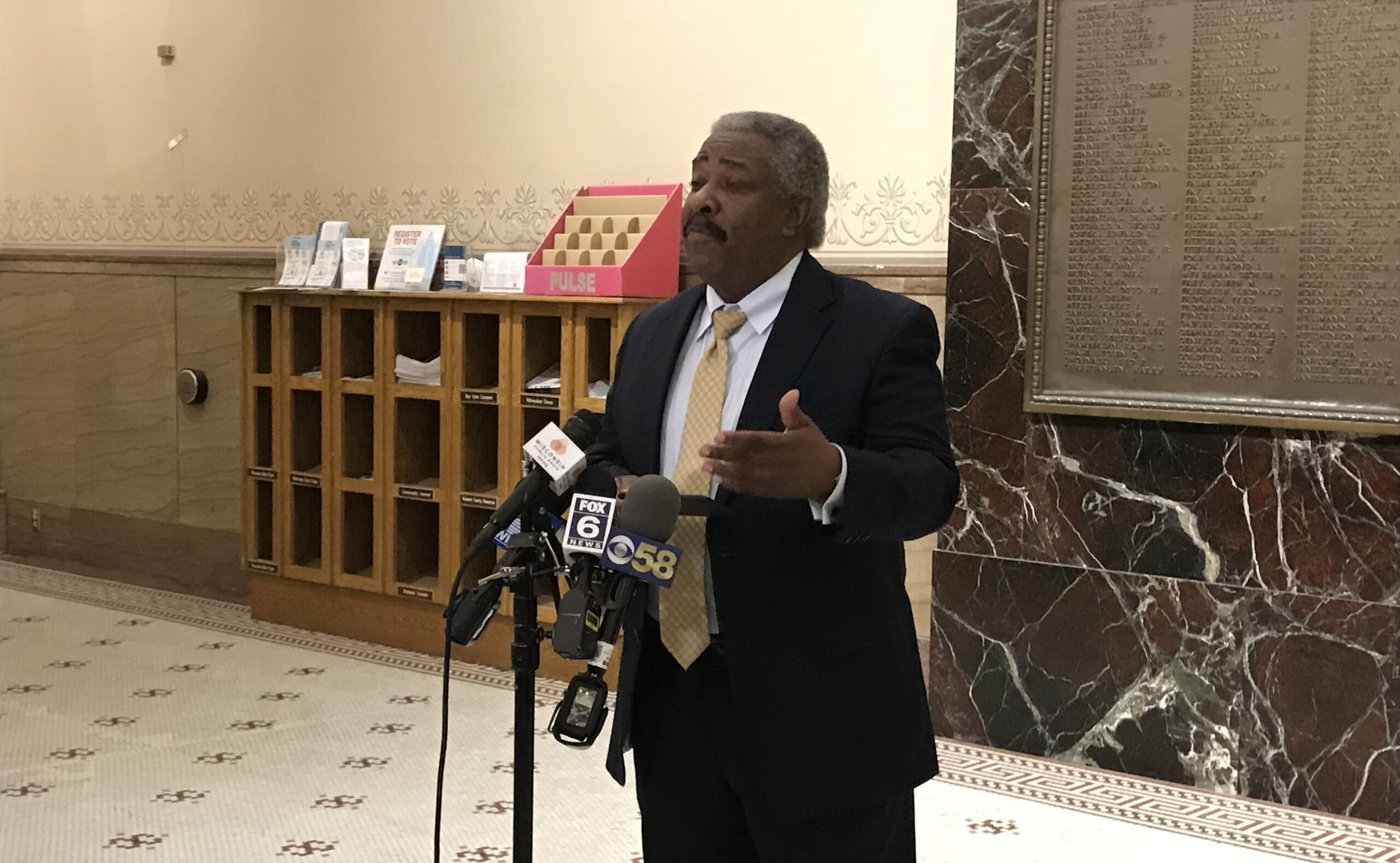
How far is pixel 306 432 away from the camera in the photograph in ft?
19.3

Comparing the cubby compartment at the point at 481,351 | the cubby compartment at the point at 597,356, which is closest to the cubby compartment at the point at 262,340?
the cubby compartment at the point at 481,351

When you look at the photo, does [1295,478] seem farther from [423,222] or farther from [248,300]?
[248,300]

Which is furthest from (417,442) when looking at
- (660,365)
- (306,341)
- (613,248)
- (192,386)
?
(660,365)

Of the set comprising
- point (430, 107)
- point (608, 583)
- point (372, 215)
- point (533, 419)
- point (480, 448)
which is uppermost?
point (430, 107)

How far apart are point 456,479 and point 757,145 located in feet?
11.5

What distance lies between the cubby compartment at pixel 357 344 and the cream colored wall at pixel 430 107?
464 mm

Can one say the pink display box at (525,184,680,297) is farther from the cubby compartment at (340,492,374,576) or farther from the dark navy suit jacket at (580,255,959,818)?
the dark navy suit jacket at (580,255,959,818)

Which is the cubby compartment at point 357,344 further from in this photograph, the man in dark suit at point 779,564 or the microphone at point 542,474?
the microphone at point 542,474

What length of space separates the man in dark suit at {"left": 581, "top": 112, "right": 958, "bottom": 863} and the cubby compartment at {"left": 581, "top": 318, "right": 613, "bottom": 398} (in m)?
2.86

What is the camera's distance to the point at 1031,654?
4.33 meters

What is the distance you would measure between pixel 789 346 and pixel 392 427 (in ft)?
12.2

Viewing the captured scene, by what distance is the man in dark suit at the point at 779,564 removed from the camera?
1890 millimetres

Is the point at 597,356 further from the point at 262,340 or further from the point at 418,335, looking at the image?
the point at 262,340

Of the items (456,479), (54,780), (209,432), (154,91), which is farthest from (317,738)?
(154,91)
